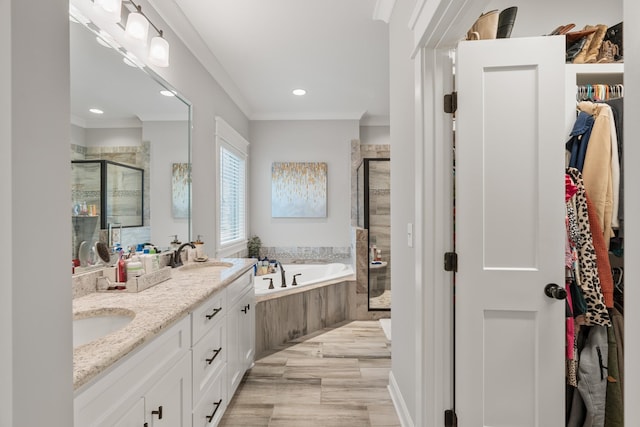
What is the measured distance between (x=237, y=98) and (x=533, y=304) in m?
3.52

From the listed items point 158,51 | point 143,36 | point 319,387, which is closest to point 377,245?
point 319,387

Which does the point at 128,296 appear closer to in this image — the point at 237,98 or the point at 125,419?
the point at 125,419

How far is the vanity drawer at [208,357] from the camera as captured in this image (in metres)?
1.56

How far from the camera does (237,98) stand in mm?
3914

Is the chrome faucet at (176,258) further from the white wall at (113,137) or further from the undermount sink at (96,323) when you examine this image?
the undermount sink at (96,323)

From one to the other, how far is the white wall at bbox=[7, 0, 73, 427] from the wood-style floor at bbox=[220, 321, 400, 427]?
1702 mm

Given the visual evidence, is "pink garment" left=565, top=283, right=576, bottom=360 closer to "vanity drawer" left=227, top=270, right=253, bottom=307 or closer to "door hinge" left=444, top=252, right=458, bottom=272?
"door hinge" left=444, top=252, right=458, bottom=272

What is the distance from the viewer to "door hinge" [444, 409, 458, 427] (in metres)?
1.52

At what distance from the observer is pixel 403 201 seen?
191cm

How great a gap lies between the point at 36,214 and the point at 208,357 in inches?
54.1

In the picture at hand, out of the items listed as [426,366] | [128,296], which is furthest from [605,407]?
[128,296]

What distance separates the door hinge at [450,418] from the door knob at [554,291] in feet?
2.19

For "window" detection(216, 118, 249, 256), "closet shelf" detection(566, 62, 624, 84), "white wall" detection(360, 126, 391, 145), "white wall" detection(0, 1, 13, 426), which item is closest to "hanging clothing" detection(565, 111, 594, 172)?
"closet shelf" detection(566, 62, 624, 84)

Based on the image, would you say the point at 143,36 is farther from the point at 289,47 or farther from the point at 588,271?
the point at 588,271
